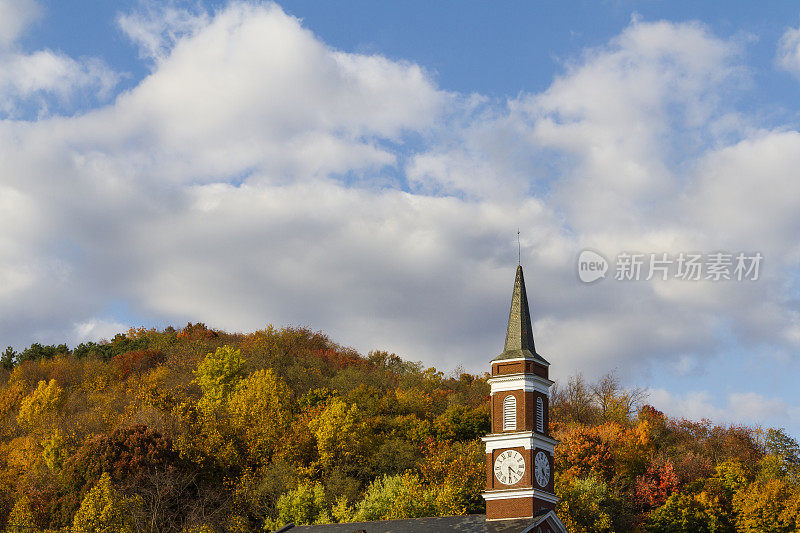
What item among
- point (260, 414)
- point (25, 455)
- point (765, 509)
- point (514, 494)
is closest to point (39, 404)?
point (25, 455)

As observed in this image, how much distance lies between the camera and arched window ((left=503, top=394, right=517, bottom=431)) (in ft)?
171

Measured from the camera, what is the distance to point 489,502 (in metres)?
50.7

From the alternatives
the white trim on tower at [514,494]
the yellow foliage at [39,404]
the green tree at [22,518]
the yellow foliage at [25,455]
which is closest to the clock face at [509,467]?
the white trim on tower at [514,494]

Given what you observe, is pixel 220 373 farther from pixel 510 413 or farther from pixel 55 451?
pixel 510 413

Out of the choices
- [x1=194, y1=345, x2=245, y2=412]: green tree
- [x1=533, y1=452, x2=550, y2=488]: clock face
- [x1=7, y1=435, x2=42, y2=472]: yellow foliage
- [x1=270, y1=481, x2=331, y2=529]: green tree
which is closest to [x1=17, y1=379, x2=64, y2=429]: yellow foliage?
[x1=7, y1=435, x2=42, y2=472]: yellow foliage

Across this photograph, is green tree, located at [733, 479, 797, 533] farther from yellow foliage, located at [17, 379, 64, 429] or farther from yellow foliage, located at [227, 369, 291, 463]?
yellow foliage, located at [17, 379, 64, 429]

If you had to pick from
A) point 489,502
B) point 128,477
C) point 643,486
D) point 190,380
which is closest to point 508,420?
point 489,502

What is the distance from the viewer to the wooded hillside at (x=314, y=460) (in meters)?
66.2

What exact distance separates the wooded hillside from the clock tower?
10746 mm

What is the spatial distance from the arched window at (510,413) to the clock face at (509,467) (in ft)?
4.70

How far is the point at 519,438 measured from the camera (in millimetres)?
51031

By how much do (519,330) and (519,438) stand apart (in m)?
6.49

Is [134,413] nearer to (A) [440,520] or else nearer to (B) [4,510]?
(B) [4,510]

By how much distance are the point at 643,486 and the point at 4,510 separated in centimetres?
4694
